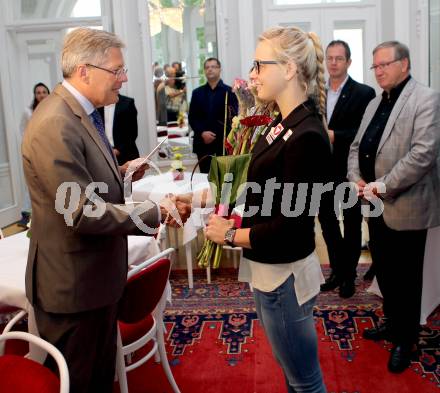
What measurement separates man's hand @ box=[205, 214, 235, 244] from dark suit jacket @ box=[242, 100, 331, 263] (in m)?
0.07

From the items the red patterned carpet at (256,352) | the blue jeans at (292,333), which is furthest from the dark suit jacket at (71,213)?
the red patterned carpet at (256,352)

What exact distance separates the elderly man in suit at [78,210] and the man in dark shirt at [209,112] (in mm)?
4211

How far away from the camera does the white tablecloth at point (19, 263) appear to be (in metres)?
2.29

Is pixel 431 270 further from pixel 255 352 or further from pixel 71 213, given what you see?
pixel 71 213

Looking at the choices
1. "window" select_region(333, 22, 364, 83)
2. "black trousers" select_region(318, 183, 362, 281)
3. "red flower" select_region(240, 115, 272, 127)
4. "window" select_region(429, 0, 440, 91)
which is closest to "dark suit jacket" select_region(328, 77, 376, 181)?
"black trousers" select_region(318, 183, 362, 281)

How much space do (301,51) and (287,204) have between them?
451 mm

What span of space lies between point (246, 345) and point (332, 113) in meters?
1.79

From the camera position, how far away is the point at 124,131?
5887mm

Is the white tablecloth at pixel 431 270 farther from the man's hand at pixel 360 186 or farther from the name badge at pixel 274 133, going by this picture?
the name badge at pixel 274 133

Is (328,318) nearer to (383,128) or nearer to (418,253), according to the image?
(418,253)

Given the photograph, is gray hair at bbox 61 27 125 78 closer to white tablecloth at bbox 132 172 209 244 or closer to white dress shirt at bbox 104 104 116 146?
white tablecloth at bbox 132 172 209 244

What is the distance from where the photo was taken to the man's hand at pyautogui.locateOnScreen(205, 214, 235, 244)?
5.38 feet

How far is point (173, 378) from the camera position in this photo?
2689 millimetres

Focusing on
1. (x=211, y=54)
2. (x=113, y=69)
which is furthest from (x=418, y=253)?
(x=211, y=54)
